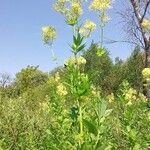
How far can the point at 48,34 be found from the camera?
6.18 meters

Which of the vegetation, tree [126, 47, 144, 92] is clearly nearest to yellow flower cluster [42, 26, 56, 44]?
the vegetation

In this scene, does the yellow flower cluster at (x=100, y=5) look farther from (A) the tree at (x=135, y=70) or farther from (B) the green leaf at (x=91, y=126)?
(A) the tree at (x=135, y=70)

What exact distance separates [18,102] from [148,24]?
179 inches

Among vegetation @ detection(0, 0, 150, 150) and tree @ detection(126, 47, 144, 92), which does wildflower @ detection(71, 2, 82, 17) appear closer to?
vegetation @ detection(0, 0, 150, 150)

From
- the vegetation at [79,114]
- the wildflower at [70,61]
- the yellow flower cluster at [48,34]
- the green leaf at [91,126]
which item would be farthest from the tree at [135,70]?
the green leaf at [91,126]

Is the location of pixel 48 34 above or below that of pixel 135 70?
below

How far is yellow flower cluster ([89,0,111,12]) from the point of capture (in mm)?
5875

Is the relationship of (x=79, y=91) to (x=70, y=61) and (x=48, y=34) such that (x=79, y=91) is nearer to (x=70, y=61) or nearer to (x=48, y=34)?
(x=70, y=61)

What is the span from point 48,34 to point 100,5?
0.82 m

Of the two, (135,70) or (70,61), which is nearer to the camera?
(70,61)

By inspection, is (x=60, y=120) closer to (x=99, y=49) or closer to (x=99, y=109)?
(x=99, y=49)

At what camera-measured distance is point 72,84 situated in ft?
14.4

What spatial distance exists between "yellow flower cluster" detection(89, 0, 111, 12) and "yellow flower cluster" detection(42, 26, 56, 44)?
628 mm

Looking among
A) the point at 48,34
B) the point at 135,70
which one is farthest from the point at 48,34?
the point at 135,70
